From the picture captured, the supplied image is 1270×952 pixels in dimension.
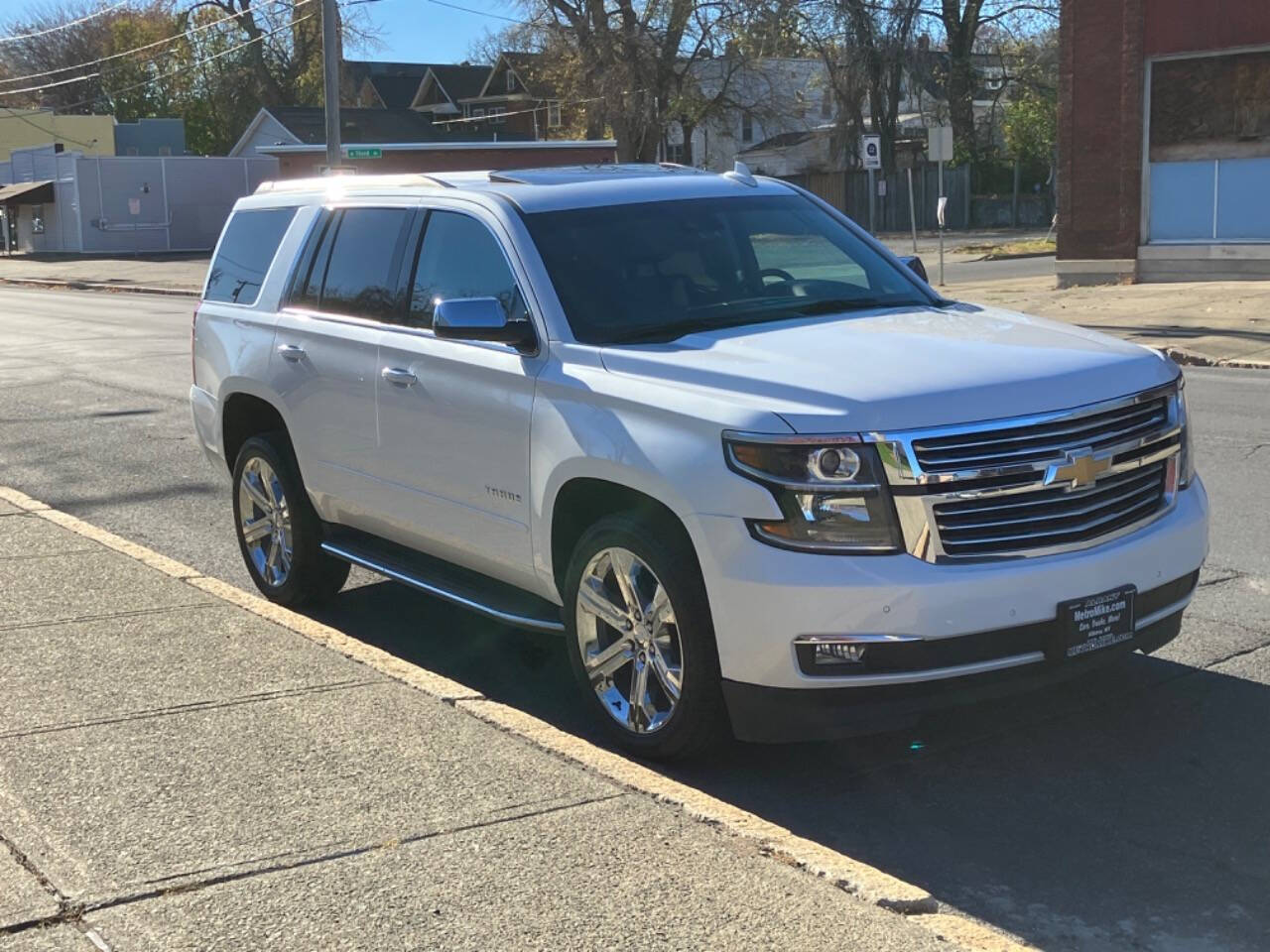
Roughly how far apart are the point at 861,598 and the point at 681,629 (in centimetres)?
61

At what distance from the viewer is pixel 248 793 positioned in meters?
4.31

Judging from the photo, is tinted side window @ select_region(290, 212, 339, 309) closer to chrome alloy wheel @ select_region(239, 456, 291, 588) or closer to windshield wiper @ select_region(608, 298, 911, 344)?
chrome alloy wheel @ select_region(239, 456, 291, 588)

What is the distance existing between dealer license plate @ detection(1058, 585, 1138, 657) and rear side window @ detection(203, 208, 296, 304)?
165 inches

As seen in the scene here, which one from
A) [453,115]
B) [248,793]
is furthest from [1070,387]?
[453,115]

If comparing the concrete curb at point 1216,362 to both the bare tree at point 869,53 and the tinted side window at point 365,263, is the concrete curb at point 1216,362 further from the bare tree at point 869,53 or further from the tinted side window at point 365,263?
the bare tree at point 869,53

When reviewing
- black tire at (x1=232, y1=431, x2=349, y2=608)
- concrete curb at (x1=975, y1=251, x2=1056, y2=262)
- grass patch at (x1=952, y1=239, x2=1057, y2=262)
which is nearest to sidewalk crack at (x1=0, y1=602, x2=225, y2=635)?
black tire at (x1=232, y1=431, x2=349, y2=608)

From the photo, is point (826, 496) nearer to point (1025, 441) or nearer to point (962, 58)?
point (1025, 441)

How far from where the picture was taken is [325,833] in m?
4.03

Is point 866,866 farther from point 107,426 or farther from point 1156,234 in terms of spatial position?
point 1156,234

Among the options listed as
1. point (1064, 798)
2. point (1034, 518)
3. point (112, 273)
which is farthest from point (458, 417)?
point (112, 273)

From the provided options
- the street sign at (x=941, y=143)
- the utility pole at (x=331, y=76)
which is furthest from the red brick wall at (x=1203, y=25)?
the utility pole at (x=331, y=76)

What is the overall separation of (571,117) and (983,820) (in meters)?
70.5

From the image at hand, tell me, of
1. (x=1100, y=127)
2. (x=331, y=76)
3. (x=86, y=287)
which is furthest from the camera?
(x=86, y=287)

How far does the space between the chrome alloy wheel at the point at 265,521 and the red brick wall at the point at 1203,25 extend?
20194 mm
